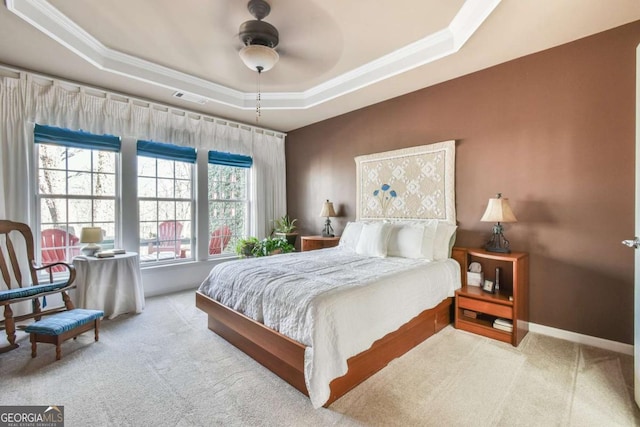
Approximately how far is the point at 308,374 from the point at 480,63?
11.2 feet

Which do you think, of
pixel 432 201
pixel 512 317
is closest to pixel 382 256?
pixel 432 201

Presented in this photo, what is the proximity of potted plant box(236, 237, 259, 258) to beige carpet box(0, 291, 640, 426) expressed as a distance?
2081 mm

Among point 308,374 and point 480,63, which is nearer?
point 308,374

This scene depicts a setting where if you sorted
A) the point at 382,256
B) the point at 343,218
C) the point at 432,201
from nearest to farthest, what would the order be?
1. the point at 382,256
2. the point at 432,201
3. the point at 343,218

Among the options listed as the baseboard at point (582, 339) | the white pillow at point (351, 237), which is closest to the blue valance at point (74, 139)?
the white pillow at point (351, 237)

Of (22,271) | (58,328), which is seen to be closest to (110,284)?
(22,271)

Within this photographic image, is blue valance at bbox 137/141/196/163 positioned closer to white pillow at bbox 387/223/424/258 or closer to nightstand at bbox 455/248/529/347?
white pillow at bbox 387/223/424/258

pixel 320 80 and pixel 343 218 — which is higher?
pixel 320 80

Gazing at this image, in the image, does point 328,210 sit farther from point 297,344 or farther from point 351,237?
point 297,344

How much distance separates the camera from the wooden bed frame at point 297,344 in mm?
1848

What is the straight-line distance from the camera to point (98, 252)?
3.34m

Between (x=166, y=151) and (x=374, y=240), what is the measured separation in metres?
3.33

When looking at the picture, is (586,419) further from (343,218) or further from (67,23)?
(67,23)

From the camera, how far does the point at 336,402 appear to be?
70.6 inches
